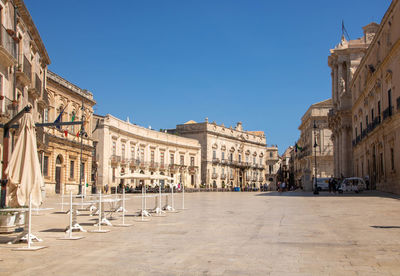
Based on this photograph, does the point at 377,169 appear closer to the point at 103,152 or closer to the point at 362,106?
the point at 362,106

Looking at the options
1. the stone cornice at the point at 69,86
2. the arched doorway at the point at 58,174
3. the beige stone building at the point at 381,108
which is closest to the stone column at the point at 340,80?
the beige stone building at the point at 381,108

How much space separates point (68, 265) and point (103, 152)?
44.9 m

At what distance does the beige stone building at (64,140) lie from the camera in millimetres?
36062

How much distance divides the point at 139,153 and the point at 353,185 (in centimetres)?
3125

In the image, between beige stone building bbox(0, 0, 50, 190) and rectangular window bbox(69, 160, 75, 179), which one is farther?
rectangular window bbox(69, 160, 75, 179)

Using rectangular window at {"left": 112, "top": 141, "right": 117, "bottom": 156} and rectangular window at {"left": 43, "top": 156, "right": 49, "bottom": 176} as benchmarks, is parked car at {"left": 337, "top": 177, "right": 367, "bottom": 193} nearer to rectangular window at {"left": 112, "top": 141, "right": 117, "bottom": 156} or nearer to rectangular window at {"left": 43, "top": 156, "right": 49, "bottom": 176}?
rectangular window at {"left": 43, "top": 156, "right": 49, "bottom": 176}

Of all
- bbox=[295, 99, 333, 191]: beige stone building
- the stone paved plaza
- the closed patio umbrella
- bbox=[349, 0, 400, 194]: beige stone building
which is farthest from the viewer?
bbox=[295, 99, 333, 191]: beige stone building

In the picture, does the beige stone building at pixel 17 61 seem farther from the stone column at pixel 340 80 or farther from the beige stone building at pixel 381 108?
the stone column at pixel 340 80

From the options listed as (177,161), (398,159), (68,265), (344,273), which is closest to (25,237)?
(68,265)

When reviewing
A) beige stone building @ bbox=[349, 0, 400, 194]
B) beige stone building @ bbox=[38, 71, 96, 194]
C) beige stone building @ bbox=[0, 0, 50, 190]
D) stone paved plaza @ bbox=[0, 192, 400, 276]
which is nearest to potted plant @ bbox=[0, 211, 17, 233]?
stone paved plaza @ bbox=[0, 192, 400, 276]

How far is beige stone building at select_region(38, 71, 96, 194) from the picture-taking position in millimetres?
36062

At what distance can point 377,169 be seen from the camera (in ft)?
108

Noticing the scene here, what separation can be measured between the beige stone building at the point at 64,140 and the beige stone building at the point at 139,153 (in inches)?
252

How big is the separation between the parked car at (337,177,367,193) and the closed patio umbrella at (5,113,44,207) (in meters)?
28.8
